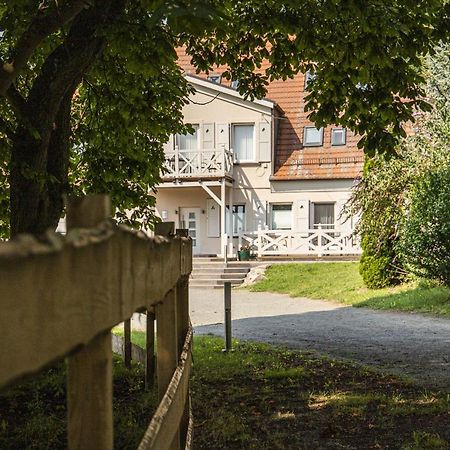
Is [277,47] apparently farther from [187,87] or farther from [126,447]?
[126,447]

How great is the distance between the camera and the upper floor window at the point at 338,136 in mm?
30172

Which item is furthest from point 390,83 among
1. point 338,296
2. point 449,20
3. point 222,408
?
point 338,296

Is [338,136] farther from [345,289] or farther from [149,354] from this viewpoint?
[149,354]

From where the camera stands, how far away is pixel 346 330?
43.9 ft

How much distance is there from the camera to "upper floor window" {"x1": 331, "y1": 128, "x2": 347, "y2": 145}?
30.2 m

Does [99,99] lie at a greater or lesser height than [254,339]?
greater

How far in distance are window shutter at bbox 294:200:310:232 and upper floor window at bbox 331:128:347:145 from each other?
287 centimetres

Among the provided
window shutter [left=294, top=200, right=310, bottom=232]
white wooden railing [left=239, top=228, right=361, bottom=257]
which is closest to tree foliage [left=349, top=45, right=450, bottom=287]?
white wooden railing [left=239, top=228, right=361, bottom=257]

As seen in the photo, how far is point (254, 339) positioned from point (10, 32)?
6.31m

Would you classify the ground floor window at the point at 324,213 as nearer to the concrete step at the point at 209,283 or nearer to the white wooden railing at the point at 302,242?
the white wooden railing at the point at 302,242

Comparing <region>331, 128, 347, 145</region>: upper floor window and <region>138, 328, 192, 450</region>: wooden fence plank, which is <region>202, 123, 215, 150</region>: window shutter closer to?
<region>331, 128, 347, 145</region>: upper floor window

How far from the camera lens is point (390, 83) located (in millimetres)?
8398

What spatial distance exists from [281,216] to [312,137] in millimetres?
3538

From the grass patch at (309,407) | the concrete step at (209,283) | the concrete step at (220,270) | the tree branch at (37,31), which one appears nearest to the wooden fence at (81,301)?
the grass patch at (309,407)
